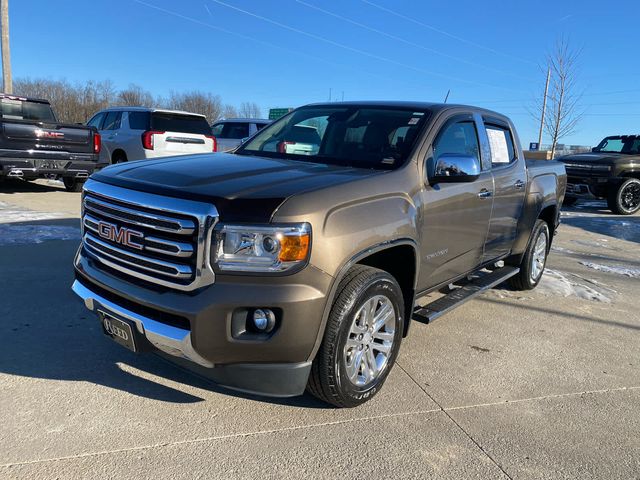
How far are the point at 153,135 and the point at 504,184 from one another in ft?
27.2

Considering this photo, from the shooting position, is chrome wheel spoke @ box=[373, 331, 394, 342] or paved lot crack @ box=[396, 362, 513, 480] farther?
chrome wheel spoke @ box=[373, 331, 394, 342]

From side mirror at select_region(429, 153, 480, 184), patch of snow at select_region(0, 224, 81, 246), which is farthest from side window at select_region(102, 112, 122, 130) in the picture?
side mirror at select_region(429, 153, 480, 184)

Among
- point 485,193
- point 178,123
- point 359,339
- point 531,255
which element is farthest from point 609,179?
point 359,339

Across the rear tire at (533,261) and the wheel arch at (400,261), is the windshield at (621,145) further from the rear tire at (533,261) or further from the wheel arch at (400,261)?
the wheel arch at (400,261)

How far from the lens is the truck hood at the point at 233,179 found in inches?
99.9

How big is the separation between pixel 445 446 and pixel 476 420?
39 cm

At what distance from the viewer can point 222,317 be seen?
2.49 meters

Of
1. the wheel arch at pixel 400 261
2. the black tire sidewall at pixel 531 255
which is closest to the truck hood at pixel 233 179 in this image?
the wheel arch at pixel 400 261

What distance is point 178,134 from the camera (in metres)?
11.2

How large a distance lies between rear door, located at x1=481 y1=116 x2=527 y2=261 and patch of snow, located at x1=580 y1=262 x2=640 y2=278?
9.21ft

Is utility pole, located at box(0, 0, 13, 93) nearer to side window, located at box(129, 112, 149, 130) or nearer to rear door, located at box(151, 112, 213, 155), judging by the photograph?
side window, located at box(129, 112, 149, 130)

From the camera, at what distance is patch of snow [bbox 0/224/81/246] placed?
21.7 feet

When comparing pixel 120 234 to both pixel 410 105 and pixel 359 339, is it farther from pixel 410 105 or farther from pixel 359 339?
pixel 410 105

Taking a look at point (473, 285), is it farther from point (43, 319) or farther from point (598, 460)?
point (43, 319)
